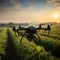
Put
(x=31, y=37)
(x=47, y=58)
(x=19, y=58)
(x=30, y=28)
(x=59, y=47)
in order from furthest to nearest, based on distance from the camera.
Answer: (x=31, y=37)
(x=30, y=28)
(x=59, y=47)
(x=19, y=58)
(x=47, y=58)

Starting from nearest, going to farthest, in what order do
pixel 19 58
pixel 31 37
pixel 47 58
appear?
1. pixel 47 58
2. pixel 19 58
3. pixel 31 37

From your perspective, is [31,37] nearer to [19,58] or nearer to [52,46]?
[52,46]

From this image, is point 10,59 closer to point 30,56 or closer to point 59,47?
point 30,56

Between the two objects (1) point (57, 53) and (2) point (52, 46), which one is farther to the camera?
(2) point (52, 46)

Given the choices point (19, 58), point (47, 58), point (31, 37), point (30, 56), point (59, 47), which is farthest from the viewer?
point (31, 37)

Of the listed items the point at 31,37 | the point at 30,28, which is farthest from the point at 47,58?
the point at 31,37

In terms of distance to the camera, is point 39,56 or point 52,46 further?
point 52,46

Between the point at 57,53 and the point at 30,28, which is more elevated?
the point at 30,28

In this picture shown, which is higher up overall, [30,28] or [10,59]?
[30,28]

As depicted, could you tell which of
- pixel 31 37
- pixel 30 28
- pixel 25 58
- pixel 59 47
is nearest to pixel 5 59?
pixel 25 58
